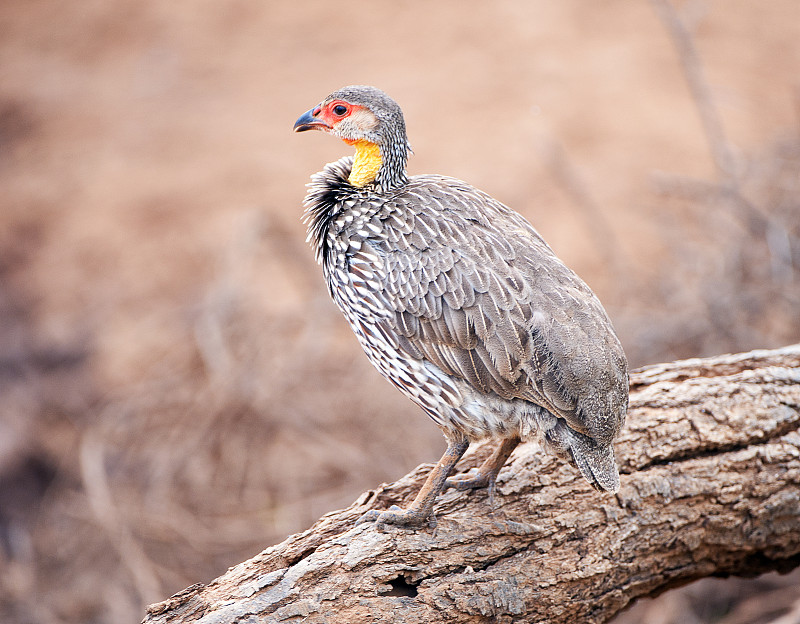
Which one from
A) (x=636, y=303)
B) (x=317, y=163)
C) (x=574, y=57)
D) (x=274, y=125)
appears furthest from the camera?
(x=574, y=57)

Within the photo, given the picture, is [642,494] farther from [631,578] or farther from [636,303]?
[636,303]

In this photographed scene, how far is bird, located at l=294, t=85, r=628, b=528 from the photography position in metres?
3.11

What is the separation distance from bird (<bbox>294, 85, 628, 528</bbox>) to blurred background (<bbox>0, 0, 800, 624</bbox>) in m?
2.39

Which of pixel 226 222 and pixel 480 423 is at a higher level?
pixel 226 222

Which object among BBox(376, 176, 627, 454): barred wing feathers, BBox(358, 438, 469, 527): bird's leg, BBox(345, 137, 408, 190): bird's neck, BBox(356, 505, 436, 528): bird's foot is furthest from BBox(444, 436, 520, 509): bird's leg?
BBox(345, 137, 408, 190): bird's neck

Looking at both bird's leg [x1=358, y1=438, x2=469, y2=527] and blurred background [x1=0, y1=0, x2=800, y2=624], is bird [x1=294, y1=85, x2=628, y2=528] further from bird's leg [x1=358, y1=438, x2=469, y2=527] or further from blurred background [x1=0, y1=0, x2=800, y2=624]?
blurred background [x1=0, y1=0, x2=800, y2=624]

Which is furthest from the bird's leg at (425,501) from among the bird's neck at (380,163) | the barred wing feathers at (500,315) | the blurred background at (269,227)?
the blurred background at (269,227)

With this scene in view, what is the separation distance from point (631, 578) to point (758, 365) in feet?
3.79

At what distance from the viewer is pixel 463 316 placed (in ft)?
10.6

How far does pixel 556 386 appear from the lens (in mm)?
3078

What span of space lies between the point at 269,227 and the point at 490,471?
3188 mm

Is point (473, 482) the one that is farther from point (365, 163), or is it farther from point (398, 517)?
point (365, 163)

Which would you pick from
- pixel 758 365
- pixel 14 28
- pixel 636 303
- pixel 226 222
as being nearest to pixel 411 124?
pixel 226 222

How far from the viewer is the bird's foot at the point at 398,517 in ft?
10.5
